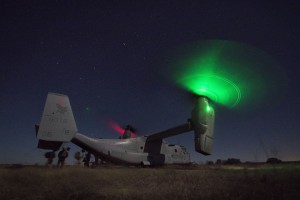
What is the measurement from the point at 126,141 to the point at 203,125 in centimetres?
861

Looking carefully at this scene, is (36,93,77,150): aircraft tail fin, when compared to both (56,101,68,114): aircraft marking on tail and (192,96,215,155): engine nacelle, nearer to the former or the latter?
(56,101,68,114): aircraft marking on tail

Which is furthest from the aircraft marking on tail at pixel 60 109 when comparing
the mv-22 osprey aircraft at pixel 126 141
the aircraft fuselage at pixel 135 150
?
the aircraft fuselage at pixel 135 150

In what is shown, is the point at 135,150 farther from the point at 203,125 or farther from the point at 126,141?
the point at 203,125

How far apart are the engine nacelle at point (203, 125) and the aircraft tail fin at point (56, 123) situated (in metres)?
10.3

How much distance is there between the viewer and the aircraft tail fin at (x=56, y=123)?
44.6 feet

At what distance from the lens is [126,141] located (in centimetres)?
2081

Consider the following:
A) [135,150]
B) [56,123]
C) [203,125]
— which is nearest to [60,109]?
[56,123]

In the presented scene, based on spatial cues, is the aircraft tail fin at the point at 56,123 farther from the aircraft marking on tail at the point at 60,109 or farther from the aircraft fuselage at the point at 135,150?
the aircraft fuselage at the point at 135,150

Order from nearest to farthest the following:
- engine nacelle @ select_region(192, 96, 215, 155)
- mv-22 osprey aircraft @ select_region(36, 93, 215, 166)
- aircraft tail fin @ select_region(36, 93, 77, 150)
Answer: aircraft tail fin @ select_region(36, 93, 77, 150) → mv-22 osprey aircraft @ select_region(36, 93, 215, 166) → engine nacelle @ select_region(192, 96, 215, 155)

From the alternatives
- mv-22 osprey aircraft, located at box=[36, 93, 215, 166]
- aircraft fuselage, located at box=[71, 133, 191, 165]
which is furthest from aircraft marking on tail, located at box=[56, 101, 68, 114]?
aircraft fuselage, located at box=[71, 133, 191, 165]

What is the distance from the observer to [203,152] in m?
16.5

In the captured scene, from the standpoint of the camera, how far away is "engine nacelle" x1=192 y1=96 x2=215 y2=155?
16.5 metres

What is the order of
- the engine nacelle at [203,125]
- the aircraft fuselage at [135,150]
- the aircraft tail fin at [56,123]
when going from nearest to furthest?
the aircraft tail fin at [56,123], the engine nacelle at [203,125], the aircraft fuselage at [135,150]

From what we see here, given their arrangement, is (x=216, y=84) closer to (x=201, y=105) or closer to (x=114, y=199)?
(x=201, y=105)
